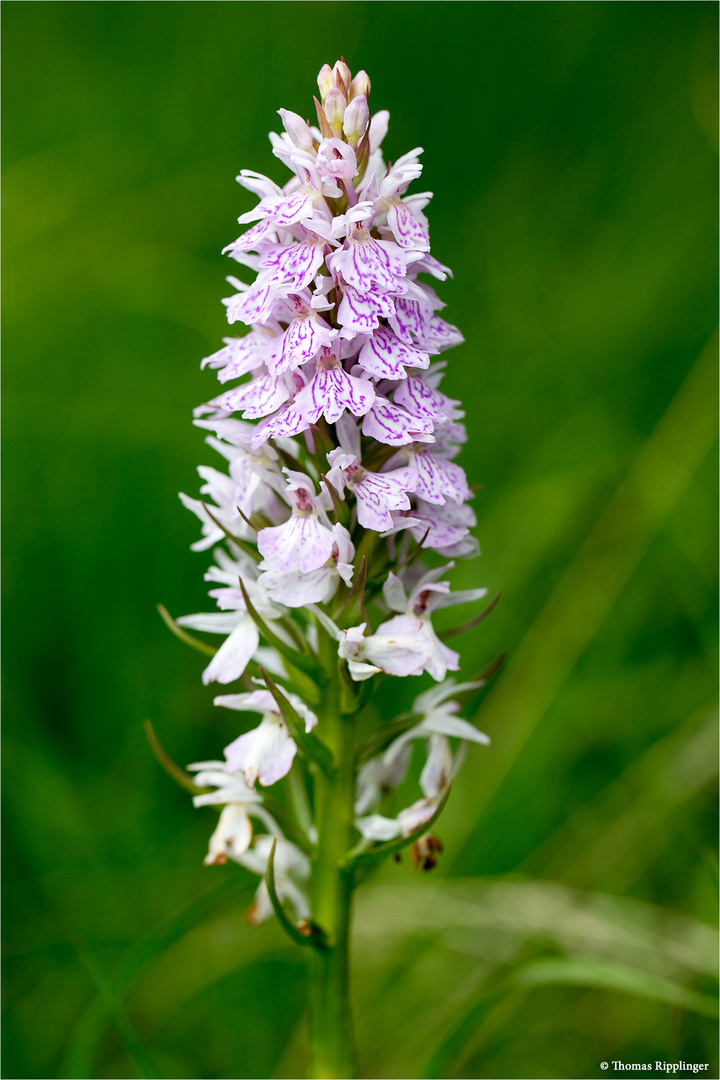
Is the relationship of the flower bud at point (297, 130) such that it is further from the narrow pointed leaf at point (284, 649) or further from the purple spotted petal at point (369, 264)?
the narrow pointed leaf at point (284, 649)

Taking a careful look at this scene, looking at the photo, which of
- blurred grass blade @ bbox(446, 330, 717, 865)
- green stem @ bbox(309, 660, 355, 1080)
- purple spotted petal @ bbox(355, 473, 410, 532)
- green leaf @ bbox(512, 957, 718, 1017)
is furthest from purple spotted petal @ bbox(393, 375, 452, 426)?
blurred grass blade @ bbox(446, 330, 717, 865)

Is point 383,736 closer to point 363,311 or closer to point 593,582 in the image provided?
point 363,311

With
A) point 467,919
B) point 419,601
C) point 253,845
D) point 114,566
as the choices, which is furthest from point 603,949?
point 114,566

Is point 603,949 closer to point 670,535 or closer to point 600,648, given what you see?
point 600,648

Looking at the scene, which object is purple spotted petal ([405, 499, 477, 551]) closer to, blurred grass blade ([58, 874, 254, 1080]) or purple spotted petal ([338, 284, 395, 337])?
purple spotted petal ([338, 284, 395, 337])

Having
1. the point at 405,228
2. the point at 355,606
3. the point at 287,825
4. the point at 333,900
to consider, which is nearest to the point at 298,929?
the point at 333,900

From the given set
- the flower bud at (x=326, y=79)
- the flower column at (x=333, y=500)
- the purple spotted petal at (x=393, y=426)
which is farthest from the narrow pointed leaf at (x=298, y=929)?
the flower bud at (x=326, y=79)
